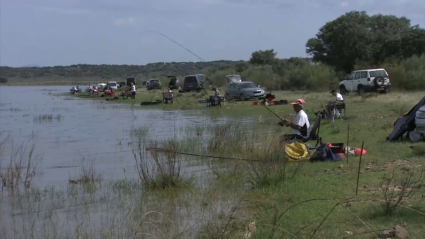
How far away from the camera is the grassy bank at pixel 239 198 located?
289 inches

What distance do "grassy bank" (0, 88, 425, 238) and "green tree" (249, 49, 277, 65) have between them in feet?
233

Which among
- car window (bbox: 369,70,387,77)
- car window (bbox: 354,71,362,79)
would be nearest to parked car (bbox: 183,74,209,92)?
car window (bbox: 354,71,362,79)

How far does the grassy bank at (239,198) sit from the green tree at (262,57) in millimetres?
70977

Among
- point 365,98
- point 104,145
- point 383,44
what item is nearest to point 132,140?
point 104,145

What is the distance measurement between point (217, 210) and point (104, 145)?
1003cm

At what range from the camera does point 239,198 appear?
9742mm

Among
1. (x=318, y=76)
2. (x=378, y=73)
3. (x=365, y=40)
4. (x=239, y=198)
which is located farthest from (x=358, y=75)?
(x=239, y=198)

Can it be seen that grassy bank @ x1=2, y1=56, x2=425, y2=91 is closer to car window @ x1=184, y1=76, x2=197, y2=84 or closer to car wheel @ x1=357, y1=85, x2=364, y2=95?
car wheel @ x1=357, y1=85, x2=364, y2=95

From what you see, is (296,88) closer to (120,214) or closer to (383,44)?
(383,44)

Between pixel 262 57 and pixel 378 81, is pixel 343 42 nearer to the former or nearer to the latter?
pixel 378 81

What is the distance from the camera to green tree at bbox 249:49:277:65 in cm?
8469

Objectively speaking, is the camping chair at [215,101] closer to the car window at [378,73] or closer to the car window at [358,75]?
the car window at [358,75]

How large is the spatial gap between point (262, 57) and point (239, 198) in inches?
3014

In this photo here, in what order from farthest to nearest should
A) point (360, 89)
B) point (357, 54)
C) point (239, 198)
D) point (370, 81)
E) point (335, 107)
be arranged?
point (357, 54) < point (360, 89) < point (370, 81) < point (335, 107) < point (239, 198)
